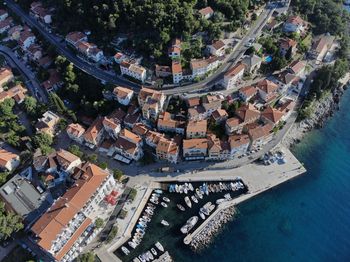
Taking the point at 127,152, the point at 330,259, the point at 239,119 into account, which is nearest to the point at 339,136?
the point at 239,119

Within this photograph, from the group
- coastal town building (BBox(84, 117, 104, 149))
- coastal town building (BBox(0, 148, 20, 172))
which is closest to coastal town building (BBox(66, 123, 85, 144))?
coastal town building (BBox(84, 117, 104, 149))

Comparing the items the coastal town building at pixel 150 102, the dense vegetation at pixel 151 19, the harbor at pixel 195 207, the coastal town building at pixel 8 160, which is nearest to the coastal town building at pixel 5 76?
the dense vegetation at pixel 151 19

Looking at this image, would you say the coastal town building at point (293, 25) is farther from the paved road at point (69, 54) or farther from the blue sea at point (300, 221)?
the paved road at point (69, 54)

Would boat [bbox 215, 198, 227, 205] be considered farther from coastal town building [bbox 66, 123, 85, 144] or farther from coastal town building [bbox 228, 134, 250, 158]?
coastal town building [bbox 66, 123, 85, 144]

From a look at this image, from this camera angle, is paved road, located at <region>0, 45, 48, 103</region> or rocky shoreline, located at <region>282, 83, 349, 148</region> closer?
rocky shoreline, located at <region>282, 83, 349, 148</region>

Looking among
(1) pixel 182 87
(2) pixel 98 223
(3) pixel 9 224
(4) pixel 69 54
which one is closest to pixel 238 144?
(1) pixel 182 87
